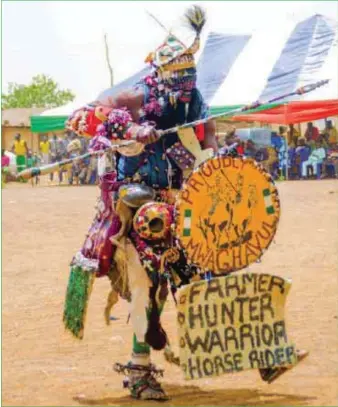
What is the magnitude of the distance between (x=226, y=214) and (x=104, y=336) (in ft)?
7.44

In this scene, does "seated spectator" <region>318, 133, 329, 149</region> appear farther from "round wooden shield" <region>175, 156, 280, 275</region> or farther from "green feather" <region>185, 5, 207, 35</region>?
"round wooden shield" <region>175, 156, 280, 275</region>

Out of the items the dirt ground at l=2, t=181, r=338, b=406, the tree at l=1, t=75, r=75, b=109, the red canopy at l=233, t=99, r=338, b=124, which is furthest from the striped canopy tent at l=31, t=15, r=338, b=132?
the tree at l=1, t=75, r=75, b=109

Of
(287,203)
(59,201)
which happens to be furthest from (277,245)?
(59,201)

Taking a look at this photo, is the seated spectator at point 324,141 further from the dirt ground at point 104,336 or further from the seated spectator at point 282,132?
the dirt ground at point 104,336

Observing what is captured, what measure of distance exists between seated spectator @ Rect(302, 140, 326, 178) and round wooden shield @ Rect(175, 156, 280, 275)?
2426cm

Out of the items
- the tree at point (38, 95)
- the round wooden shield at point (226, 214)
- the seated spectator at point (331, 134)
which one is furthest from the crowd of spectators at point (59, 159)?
the tree at point (38, 95)

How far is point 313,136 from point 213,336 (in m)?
24.8

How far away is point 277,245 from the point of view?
13.4 meters

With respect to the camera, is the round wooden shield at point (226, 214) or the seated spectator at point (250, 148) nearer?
the round wooden shield at point (226, 214)

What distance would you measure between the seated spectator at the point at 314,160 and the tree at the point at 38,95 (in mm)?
60349

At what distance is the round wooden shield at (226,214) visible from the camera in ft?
19.0

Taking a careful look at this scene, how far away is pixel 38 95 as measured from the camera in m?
92.8

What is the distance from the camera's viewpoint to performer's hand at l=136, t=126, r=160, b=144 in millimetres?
5746

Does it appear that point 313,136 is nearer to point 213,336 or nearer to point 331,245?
point 331,245
